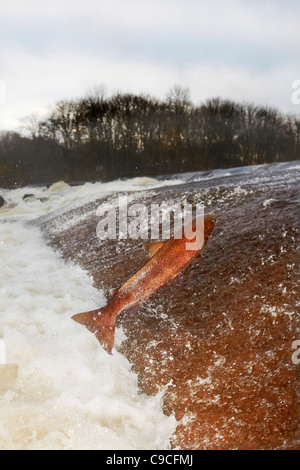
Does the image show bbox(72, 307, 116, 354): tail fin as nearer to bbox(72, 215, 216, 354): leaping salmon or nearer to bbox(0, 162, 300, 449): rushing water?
bbox(72, 215, 216, 354): leaping salmon

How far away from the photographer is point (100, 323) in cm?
334

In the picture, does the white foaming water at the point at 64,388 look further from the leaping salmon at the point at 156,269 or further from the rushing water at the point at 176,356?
the leaping salmon at the point at 156,269

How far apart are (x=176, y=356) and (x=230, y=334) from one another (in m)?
0.50

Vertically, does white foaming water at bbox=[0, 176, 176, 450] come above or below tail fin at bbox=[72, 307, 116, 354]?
below

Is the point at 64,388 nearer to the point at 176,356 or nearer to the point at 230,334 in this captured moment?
the point at 176,356

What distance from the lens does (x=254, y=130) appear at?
4022cm

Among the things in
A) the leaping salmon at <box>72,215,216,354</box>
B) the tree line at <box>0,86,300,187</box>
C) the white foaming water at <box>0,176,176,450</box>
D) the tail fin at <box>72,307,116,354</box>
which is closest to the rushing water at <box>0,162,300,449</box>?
the white foaming water at <box>0,176,176,450</box>

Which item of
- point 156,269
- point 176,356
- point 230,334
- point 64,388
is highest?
point 156,269

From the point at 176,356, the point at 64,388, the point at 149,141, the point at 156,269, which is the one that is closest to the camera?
the point at 64,388

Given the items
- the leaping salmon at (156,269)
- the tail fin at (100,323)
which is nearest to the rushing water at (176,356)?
the tail fin at (100,323)

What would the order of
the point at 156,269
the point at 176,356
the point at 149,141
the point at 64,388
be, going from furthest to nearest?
the point at 149,141
the point at 156,269
the point at 176,356
the point at 64,388

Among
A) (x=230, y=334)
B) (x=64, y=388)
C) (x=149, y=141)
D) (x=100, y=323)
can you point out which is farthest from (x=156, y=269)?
(x=149, y=141)

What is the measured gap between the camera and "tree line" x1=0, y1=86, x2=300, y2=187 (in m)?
38.4
